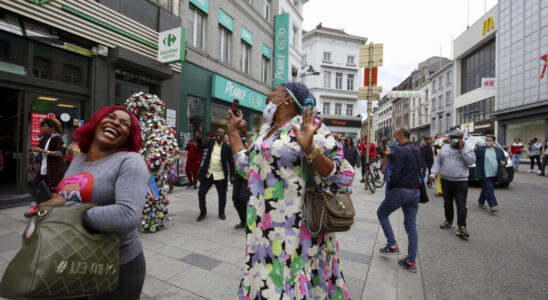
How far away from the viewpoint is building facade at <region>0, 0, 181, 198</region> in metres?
5.97

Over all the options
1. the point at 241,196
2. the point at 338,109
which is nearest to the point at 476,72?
the point at 338,109

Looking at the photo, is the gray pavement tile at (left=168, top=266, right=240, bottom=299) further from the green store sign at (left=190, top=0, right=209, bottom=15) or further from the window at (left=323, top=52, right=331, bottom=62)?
the window at (left=323, top=52, right=331, bottom=62)

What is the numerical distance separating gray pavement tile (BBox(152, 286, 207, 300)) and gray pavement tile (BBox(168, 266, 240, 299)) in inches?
2.2

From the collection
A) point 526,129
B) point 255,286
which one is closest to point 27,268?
point 255,286

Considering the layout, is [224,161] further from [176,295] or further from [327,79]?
[327,79]

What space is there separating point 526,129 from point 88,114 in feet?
101

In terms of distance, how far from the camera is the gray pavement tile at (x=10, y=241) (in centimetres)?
374

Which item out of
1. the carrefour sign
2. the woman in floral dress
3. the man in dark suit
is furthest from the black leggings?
the carrefour sign

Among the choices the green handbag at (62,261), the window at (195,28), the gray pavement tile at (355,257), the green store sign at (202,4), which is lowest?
the gray pavement tile at (355,257)

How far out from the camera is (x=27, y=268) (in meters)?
1.08

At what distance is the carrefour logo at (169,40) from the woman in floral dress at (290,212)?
26.3 feet

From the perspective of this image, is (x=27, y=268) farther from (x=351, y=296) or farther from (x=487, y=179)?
(x=487, y=179)

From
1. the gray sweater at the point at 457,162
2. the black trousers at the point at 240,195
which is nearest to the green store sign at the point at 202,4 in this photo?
the black trousers at the point at 240,195

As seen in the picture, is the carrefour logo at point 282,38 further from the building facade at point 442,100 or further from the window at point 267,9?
the building facade at point 442,100
